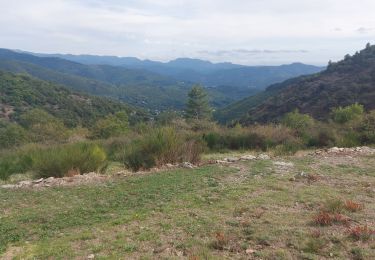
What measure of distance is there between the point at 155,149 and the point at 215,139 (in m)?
7.58

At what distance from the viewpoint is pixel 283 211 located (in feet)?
21.7

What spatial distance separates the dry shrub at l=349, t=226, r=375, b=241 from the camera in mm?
5188

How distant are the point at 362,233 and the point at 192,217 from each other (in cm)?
244

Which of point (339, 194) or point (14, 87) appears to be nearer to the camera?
point (339, 194)

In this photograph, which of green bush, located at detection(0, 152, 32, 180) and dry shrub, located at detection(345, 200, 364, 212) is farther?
green bush, located at detection(0, 152, 32, 180)

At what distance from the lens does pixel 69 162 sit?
34.0ft

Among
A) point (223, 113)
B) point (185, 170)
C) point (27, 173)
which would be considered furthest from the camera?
point (223, 113)

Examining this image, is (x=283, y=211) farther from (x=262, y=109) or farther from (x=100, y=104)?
(x=100, y=104)

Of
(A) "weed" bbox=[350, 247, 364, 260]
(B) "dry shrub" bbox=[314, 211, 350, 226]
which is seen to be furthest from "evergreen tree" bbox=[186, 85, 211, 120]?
(A) "weed" bbox=[350, 247, 364, 260]

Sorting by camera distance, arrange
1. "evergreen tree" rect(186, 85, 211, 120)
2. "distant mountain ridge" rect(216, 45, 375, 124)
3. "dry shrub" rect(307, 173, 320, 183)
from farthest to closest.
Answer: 1. "evergreen tree" rect(186, 85, 211, 120)
2. "distant mountain ridge" rect(216, 45, 375, 124)
3. "dry shrub" rect(307, 173, 320, 183)

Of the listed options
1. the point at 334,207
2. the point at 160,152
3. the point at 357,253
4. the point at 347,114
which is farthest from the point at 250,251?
the point at 347,114

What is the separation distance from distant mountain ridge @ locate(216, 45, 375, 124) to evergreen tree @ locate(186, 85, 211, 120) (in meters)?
10.3

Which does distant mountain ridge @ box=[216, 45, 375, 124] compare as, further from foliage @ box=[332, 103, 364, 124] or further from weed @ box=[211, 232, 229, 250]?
weed @ box=[211, 232, 229, 250]

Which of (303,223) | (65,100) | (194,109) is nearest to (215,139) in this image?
(303,223)
